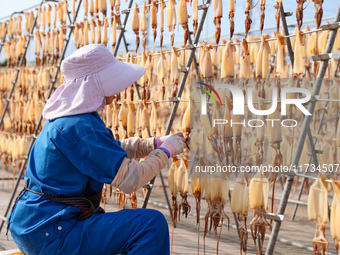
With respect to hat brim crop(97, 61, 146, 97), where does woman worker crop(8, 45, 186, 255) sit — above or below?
below

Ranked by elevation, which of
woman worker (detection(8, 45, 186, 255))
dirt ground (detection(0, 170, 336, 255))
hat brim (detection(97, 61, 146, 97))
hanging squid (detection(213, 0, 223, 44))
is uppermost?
hanging squid (detection(213, 0, 223, 44))

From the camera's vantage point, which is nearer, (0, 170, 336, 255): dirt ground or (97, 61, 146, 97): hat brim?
(97, 61, 146, 97): hat brim


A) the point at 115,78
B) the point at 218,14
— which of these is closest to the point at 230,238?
the point at 218,14

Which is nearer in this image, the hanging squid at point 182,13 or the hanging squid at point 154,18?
the hanging squid at point 182,13

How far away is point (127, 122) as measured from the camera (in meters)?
4.37

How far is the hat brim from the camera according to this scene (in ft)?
9.21

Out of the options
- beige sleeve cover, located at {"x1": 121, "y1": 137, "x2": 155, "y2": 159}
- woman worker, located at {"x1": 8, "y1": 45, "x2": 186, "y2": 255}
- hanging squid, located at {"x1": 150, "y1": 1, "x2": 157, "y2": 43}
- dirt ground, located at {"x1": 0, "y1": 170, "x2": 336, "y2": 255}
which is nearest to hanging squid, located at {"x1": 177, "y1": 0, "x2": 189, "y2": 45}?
hanging squid, located at {"x1": 150, "y1": 1, "x2": 157, "y2": 43}

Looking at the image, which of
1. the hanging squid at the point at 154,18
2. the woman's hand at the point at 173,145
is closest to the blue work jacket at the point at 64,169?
the woman's hand at the point at 173,145

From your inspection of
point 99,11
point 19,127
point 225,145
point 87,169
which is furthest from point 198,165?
point 19,127

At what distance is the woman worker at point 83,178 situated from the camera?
2529mm

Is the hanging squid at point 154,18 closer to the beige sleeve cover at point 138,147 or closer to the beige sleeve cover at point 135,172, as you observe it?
the beige sleeve cover at point 138,147

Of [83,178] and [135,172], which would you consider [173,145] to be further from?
[83,178]

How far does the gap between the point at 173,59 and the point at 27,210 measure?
77.0 inches

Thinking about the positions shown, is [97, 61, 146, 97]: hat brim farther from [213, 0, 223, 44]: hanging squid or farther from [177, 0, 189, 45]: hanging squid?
[177, 0, 189, 45]: hanging squid
